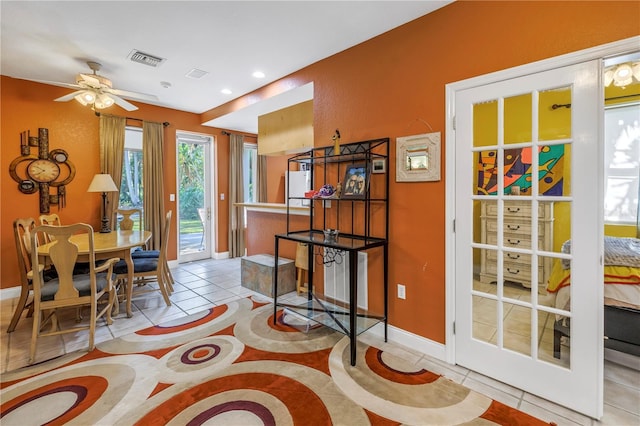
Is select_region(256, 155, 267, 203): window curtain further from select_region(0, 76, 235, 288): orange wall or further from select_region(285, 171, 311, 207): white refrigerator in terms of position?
select_region(0, 76, 235, 288): orange wall

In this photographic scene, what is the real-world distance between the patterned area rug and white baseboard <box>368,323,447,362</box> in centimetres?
25

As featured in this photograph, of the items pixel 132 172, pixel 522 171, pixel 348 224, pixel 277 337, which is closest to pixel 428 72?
pixel 522 171

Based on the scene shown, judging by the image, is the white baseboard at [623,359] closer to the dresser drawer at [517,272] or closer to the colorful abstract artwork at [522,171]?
the dresser drawer at [517,272]

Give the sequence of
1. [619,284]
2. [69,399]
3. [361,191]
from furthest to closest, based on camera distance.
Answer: [361,191] → [619,284] → [69,399]

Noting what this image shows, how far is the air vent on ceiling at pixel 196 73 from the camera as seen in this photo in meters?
3.49

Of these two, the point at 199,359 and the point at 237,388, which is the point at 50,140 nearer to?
the point at 199,359

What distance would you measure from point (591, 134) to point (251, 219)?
160 inches

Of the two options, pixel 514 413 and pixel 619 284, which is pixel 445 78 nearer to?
pixel 619 284

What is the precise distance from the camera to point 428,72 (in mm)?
2332

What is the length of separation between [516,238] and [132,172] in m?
5.30

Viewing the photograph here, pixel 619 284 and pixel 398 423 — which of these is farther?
pixel 619 284

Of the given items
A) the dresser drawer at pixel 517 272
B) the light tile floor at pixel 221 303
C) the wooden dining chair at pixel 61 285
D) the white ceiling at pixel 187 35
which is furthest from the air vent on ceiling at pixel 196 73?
the dresser drawer at pixel 517 272

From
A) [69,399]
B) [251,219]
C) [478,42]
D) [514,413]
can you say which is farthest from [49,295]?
[478,42]

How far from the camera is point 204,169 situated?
577 cm
